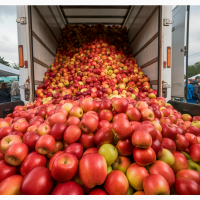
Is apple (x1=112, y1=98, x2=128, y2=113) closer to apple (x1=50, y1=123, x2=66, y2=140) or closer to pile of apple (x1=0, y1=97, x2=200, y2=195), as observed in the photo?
pile of apple (x1=0, y1=97, x2=200, y2=195)

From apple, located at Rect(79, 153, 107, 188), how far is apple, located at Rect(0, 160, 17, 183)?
0.49 m

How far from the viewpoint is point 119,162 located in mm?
912

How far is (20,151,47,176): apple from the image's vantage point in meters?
0.83

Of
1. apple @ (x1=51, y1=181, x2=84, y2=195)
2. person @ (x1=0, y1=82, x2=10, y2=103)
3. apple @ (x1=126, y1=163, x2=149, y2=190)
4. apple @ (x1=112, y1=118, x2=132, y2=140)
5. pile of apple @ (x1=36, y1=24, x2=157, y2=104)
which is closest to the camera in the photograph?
apple @ (x1=51, y1=181, x2=84, y2=195)

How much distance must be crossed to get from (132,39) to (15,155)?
15.4 ft

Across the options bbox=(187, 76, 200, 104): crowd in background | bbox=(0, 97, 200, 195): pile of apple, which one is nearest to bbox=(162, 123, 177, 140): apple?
bbox=(0, 97, 200, 195): pile of apple

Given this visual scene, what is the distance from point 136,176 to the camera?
0.77 meters

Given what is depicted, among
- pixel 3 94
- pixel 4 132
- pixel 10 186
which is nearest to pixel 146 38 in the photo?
pixel 4 132

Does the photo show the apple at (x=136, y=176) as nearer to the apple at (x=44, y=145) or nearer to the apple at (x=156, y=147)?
the apple at (x=156, y=147)

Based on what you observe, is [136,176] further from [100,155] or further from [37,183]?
[37,183]

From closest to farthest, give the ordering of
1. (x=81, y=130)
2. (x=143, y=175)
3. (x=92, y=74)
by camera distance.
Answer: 1. (x=143, y=175)
2. (x=81, y=130)
3. (x=92, y=74)
